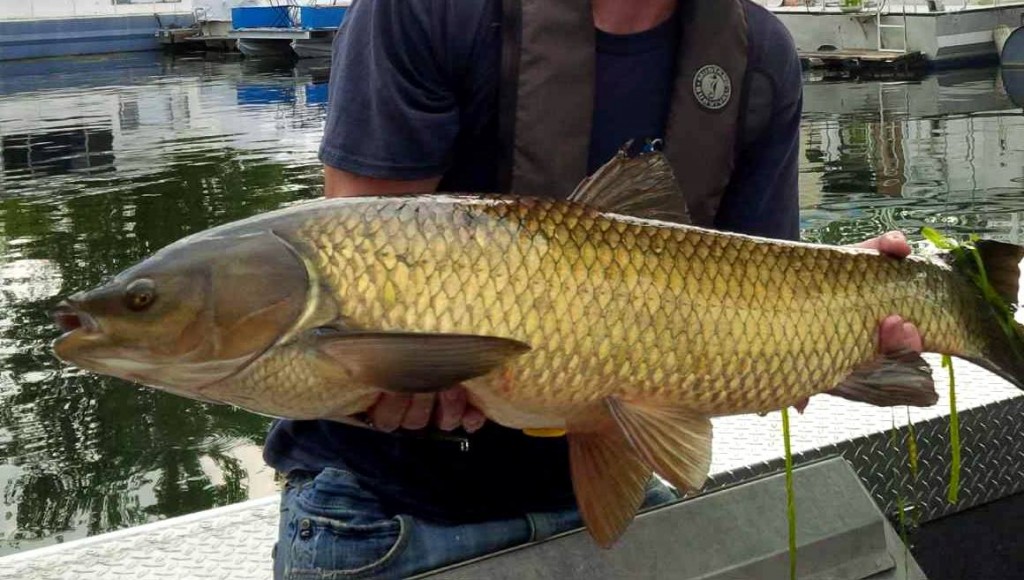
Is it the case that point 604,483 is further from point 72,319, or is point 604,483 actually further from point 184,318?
point 72,319

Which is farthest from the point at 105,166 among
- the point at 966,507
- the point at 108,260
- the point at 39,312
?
the point at 966,507

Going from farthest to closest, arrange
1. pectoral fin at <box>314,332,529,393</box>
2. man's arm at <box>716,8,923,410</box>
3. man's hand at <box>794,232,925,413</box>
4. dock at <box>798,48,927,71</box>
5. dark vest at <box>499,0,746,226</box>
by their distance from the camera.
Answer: dock at <box>798,48,927,71</box>, man's arm at <box>716,8,923,410</box>, dark vest at <box>499,0,746,226</box>, man's hand at <box>794,232,925,413</box>, pectoral fin at <box>314,332,529,393</box>

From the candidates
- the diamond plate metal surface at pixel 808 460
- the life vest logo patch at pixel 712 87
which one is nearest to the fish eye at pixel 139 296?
the diamond plate metal surface at pixel 808 460

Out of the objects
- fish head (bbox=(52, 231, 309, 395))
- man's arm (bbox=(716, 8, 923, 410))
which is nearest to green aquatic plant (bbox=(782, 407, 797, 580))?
man's arm (bbox=(716, 8, 923, 410))

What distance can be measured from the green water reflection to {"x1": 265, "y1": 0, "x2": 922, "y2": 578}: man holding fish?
3686 millimetres

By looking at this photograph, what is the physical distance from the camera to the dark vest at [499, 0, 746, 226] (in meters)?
2.39

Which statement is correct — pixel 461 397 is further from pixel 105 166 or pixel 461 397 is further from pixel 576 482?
pixel 105 166

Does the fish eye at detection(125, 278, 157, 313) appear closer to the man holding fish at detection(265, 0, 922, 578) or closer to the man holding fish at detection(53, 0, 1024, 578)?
the man holding fish at detection(53, 0, 1024, 578)

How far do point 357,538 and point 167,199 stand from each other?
13.3 m

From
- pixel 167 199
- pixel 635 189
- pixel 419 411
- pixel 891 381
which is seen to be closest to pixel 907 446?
pixel 891 381

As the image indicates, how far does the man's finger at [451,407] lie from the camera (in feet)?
6.81

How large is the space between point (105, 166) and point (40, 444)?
12.5 metres

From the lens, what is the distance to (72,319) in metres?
1.91

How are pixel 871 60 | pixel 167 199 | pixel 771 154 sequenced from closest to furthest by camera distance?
pixel 771 154 < pixel 167 199 < pixel 871 60
